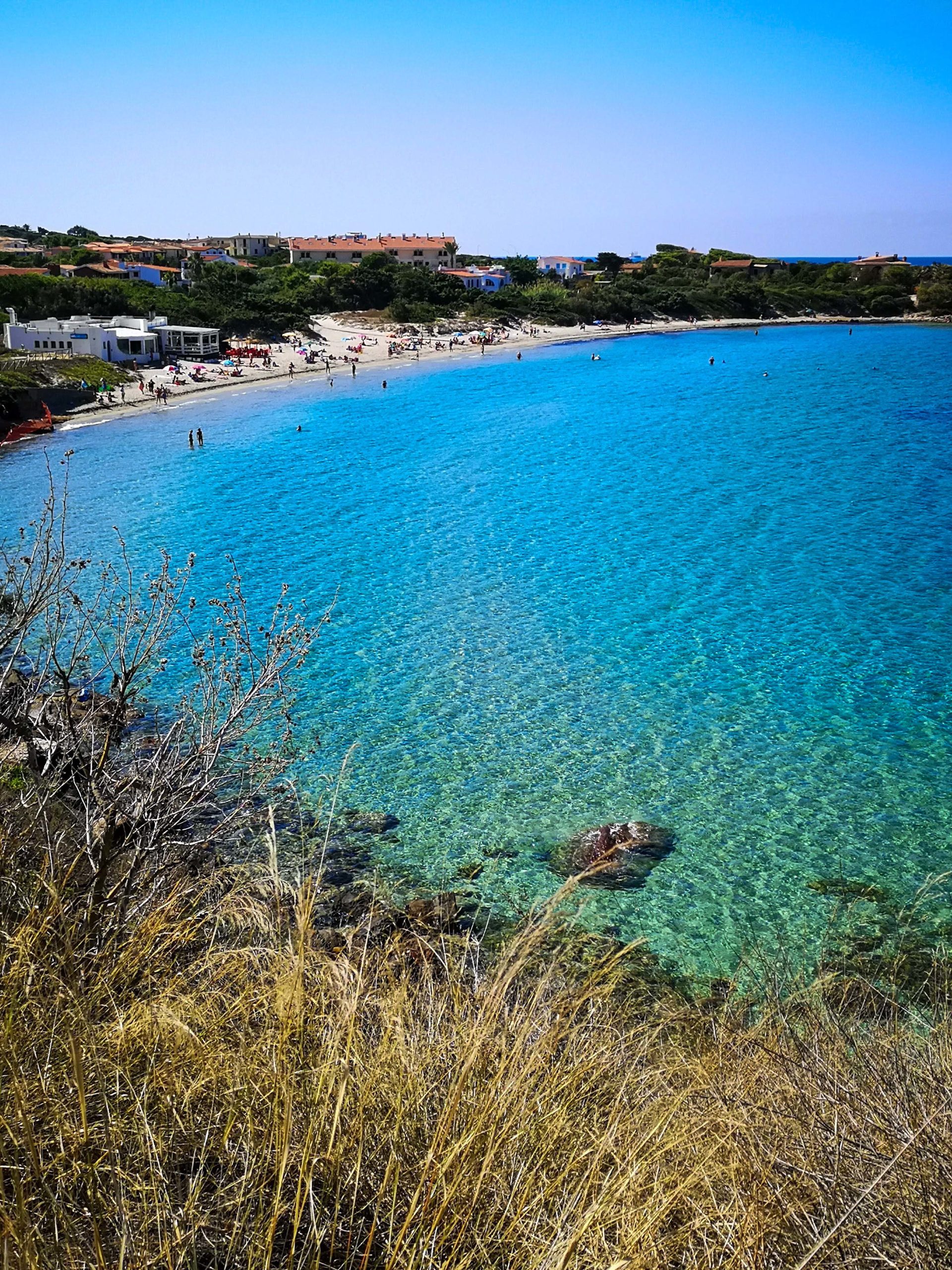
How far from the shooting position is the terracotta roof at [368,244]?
115250 mm

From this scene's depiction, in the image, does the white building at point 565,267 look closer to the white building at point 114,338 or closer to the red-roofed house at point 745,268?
the red-roofed house at point 745,268

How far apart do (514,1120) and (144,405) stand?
5384 cm

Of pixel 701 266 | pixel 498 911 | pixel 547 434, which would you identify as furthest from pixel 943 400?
pixel 701 266

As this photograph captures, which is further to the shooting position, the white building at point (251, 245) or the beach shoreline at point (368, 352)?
the white building at point (251, 245)

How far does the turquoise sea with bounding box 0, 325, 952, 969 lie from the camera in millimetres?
13023

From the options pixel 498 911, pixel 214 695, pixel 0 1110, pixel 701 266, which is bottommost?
pixel 498 911

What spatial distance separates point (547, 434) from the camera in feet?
161

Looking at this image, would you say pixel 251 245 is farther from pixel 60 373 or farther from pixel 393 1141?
pixel 393 1141

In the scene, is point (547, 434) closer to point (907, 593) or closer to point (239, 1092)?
point (907, 593)

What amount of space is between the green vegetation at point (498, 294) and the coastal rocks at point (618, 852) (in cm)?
6487

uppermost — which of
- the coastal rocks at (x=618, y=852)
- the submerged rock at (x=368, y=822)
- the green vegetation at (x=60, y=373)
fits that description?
the green vegetation at (x=60, y=373)

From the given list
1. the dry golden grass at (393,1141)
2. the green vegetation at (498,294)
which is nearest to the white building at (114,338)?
the green vegetation at (498,294)

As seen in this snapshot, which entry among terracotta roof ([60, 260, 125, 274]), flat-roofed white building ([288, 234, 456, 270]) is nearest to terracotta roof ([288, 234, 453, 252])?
flat-roofed white building ([288, 234, 456, 270])

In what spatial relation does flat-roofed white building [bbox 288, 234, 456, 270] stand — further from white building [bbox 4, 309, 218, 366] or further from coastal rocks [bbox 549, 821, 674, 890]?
coastal rocks [bbox 549, 821, 674, 890]
